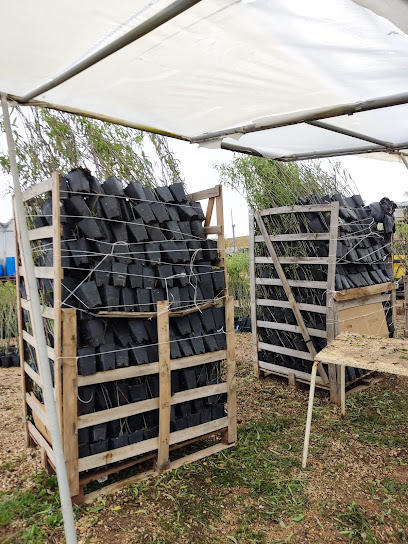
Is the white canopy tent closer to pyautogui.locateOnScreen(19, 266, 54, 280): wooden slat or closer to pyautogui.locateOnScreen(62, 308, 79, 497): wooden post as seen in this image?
pyautogui.locateOnScreen(62, 308, 79, 497): wooden post

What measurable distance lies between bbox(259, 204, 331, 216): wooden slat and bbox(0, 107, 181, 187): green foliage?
158 centimetres

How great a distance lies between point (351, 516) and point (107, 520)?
1474 mm

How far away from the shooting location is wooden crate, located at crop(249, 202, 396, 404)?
13.2 ft

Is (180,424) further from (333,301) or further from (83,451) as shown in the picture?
(333,301)

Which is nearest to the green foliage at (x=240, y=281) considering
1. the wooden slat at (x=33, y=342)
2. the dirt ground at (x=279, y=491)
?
the dirt ground at (x=279, y=491)

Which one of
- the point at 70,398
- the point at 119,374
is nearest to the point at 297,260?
the point at 119,374

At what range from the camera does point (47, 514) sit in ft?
7.78

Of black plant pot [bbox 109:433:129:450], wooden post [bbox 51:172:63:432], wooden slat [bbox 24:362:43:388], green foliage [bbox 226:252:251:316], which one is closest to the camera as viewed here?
wooden post [bbox 51:172:63:432]

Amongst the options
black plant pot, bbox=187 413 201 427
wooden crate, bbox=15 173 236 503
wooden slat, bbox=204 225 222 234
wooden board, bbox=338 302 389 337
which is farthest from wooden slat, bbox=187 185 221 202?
wooden board, bbox=338 302 389 337

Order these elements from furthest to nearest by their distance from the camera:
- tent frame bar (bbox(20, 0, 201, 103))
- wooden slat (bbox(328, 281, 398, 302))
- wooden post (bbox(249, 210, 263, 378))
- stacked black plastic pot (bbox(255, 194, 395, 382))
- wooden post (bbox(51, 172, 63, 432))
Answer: wooden post (bbox(249, 210, 263, 378)), stacked black plastic pot (bbox(255, 194, 395, 382)), wooden slat (bbox(328, 281, 398, 302)), wooden post (bbox(51, 172, 63, 432)), tent frame bar (bbox(20, 0, 201, 103))

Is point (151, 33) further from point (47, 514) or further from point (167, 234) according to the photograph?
point (47, 514)

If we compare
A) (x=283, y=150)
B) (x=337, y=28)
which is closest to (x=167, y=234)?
(x=283, y=150)

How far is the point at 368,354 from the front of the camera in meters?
2.80

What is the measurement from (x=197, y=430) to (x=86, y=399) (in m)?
0.93
